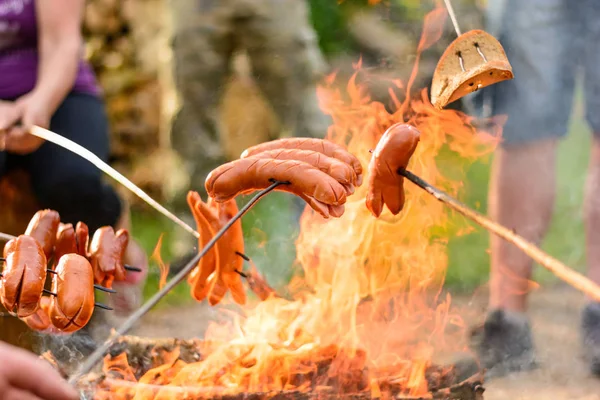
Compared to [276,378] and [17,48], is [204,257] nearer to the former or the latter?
[276,378]

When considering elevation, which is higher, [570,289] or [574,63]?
[574,63]

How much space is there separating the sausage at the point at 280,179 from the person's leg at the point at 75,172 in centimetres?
179

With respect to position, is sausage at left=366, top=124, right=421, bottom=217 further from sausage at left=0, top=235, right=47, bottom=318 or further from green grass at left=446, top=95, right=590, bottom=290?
green grass at left=446, top=95, right=590, bottom=290

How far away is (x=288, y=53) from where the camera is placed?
458cm

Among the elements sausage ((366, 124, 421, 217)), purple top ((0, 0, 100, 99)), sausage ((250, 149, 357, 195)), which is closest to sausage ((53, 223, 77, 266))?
sausage ((250, 149, 357, 195))

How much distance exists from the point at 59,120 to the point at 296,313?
5.23 ft

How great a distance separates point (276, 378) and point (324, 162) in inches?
32.6

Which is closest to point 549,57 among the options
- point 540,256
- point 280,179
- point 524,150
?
point 524,150

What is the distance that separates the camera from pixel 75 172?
3.70 m

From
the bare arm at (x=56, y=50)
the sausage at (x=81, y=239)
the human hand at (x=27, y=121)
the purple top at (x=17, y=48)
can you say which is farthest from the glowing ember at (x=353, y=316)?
the purple top at (x=17, y=48)

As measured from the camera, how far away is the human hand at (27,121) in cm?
339

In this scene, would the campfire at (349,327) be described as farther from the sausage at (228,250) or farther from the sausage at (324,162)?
the sausage at (324,162)

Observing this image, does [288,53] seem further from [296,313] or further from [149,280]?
[296,313]

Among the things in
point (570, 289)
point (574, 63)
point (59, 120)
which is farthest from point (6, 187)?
point (570, 289)
